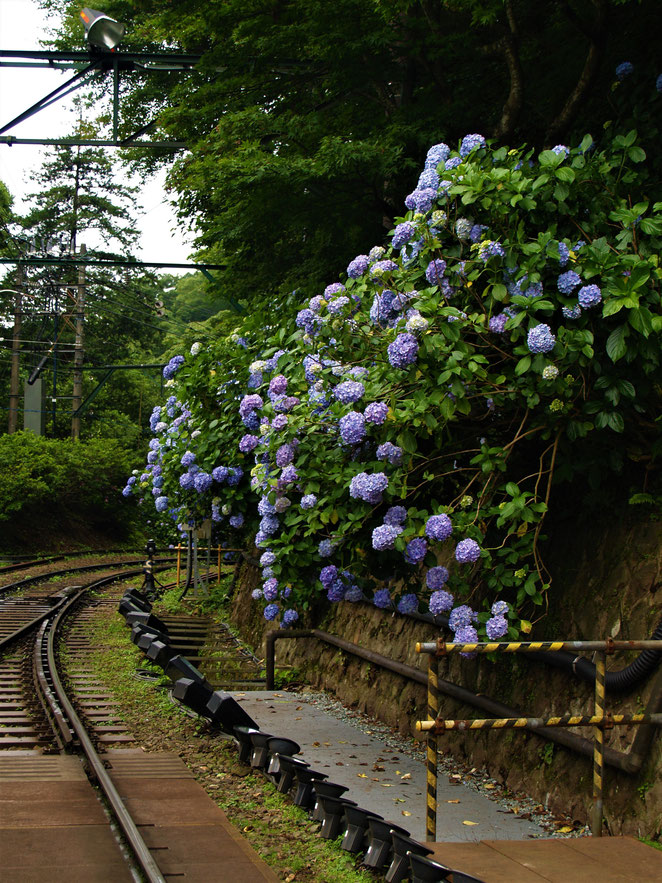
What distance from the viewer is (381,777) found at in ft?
23.5

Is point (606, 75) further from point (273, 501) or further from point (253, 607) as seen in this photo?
point (253, 607)

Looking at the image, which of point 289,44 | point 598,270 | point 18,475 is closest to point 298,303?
point 289,44

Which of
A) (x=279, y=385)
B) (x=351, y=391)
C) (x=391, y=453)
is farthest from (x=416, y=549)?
(x=279, y=385)

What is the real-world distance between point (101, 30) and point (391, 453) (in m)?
9.50

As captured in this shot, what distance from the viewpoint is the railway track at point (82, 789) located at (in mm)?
5199

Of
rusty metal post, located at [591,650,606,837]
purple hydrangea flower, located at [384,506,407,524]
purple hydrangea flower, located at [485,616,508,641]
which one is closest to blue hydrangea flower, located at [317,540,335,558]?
purple hydrangea flower, located at [384,506,407,524]

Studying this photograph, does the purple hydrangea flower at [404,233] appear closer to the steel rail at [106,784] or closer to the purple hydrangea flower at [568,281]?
the purple hydrangea flower at [568,281]

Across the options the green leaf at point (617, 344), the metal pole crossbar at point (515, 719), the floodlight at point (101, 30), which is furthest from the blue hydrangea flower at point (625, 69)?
the floodlight at point (101, 30)

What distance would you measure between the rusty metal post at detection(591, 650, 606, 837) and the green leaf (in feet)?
5.80

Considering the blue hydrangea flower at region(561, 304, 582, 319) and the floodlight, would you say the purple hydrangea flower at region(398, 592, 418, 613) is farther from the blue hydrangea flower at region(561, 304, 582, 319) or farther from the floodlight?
the floodlight

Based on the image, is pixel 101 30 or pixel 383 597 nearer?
pixel 383 597

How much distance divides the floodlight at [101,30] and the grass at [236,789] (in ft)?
28.0

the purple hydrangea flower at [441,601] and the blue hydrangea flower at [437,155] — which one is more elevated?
the blue hydrangea flower at [437,155]

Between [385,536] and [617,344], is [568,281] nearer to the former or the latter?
[617,344]
